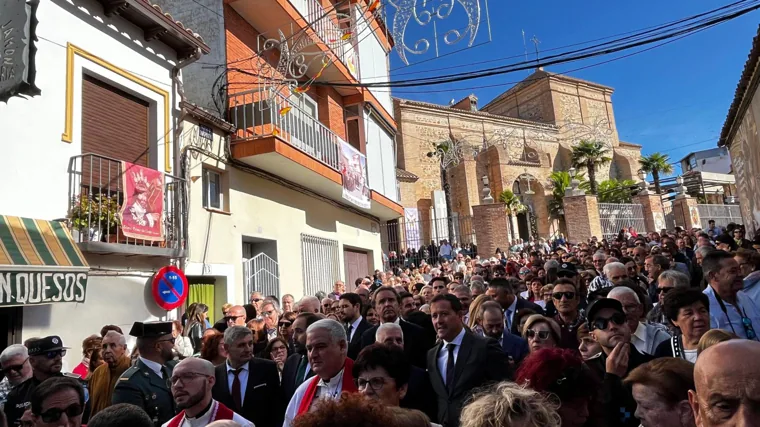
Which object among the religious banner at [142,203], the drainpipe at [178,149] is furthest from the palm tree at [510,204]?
the religious banner at [142,203]

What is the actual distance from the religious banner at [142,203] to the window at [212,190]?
1.38 m

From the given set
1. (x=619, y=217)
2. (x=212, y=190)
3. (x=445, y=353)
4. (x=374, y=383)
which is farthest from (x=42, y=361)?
(x=619, y=217)

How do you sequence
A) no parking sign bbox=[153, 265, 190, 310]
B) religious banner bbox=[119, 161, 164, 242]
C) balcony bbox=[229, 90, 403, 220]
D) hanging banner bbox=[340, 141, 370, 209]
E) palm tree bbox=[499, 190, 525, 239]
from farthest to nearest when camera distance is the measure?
palm tree bbox=[499, 190, 525, 239] < hanging banner bbox=[340, 141, 370, 209] < balcony bbox=[229, 90, 403, 220] < no parking sign bbox=[153, 265, 190, 310] < religious banner bbox=[119, 161, 164, 242]

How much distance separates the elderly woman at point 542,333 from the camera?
12.7 feet

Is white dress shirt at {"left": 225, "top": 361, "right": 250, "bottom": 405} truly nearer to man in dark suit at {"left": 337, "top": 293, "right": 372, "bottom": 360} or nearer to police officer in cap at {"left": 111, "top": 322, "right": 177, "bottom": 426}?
police officer in cap at {"left": 111, "top": 322, "right": 177, "bottom": 426}

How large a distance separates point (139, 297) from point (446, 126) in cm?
4160

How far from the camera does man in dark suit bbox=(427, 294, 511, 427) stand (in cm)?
350

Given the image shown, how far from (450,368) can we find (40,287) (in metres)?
5.24

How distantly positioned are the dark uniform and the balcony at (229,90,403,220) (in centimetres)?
641

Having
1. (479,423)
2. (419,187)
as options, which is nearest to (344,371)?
(479,423)

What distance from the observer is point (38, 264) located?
6176mm

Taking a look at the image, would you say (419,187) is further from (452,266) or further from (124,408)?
(124,408)

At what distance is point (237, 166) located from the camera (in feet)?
35.8

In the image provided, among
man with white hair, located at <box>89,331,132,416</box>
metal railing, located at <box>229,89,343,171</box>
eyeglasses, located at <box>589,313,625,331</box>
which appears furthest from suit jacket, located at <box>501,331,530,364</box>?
metal railing, located at <box>229,89,343,171</box>
